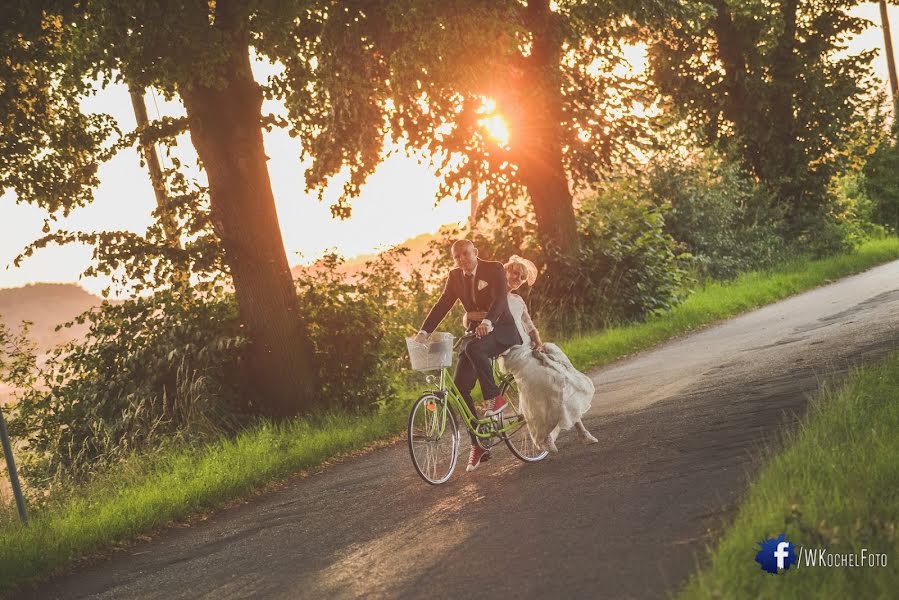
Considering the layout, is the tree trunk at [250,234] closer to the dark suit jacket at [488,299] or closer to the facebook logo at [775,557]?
the dark suit jacket at [488,299]

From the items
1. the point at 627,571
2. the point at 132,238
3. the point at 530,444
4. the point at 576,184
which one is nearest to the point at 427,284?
the point at 576,184

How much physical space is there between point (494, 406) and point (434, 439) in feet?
2.52

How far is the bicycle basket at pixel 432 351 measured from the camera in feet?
29.0

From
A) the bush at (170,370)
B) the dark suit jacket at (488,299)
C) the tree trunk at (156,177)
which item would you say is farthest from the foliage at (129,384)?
the dark suit jacket at (488,299)

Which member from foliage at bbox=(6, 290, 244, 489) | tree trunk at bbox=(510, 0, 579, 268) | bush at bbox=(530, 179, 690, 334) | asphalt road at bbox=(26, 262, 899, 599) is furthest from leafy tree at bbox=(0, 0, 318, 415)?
bush at bbox=(530, 179, 690, 334)

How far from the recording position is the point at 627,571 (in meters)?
5.65

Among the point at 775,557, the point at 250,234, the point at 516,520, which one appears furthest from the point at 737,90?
the point at 775,557

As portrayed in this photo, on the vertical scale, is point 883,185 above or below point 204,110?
below

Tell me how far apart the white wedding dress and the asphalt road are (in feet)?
1.15

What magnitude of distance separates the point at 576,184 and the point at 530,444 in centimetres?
1382

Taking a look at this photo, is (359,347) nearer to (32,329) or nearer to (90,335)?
(90,335)

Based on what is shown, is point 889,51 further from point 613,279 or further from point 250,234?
point 250,234

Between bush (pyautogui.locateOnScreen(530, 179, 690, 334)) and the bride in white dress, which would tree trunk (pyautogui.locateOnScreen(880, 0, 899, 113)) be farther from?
the bride in white dress

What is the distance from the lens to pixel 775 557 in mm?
4941
